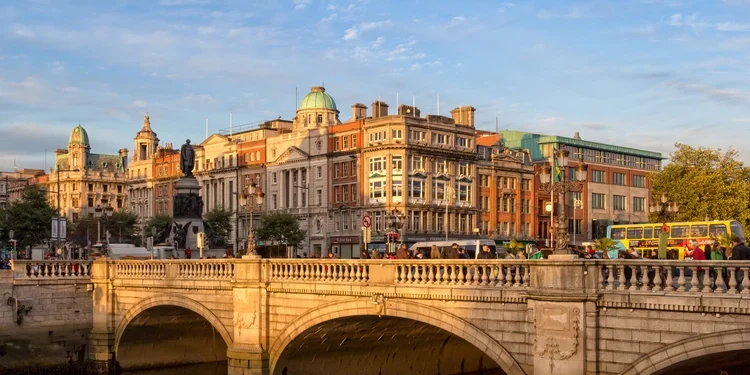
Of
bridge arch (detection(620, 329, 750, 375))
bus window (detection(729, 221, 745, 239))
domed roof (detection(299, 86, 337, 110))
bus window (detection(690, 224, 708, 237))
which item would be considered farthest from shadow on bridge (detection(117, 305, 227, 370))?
domed roof (detection(299, 86, 337, 110))

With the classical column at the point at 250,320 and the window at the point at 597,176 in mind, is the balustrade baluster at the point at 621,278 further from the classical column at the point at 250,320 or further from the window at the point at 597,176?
the window at the point at 597,176

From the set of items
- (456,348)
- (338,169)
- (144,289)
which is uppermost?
(338,169)

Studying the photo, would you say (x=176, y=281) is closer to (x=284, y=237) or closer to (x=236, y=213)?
(x=284, y=237)

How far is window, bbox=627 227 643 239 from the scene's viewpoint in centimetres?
5588

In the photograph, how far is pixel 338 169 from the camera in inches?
4013

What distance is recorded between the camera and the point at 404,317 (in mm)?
27797

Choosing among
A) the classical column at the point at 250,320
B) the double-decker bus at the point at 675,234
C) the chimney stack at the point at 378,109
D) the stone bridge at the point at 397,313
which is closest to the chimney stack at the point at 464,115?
the chimney stack at the point at 378,109

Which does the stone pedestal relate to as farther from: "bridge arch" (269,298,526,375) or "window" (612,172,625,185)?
"window" (612,172,625,185)

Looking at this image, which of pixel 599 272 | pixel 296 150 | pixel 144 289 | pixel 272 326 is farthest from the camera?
pixel 296 150

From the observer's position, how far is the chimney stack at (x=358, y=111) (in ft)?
346

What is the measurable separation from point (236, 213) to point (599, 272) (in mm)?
92181

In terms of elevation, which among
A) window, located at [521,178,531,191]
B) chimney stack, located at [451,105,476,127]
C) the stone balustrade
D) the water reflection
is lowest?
the water reflection

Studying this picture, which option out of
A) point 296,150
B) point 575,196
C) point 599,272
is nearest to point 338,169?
point 296,150

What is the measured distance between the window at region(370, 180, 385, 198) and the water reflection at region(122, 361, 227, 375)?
5024 cm
